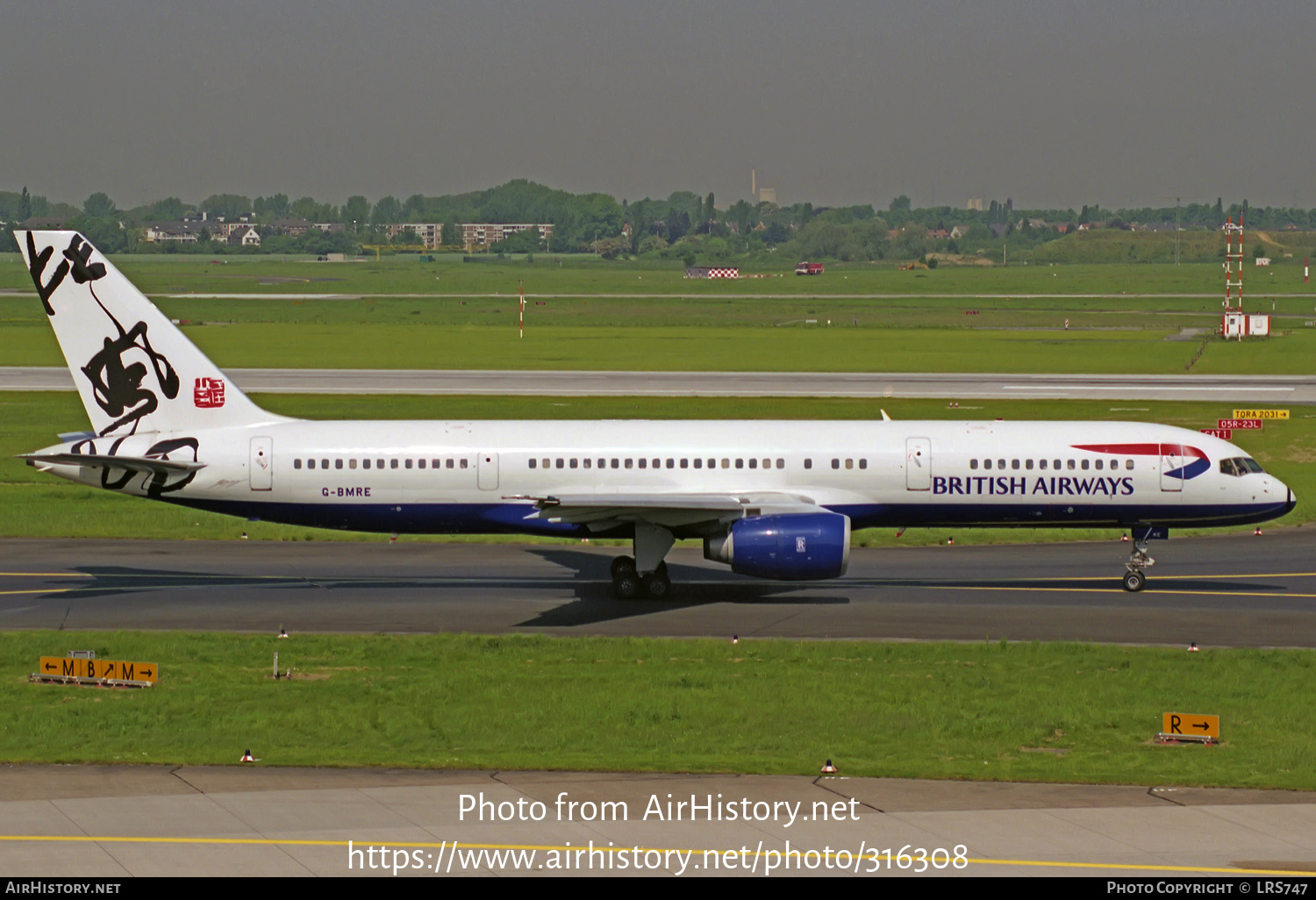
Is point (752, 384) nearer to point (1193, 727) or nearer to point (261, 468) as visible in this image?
point (261, 468)

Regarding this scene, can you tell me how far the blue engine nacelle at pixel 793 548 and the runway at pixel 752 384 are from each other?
158ft

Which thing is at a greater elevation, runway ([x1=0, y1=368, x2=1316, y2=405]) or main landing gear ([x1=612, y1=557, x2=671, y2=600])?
runway ([x1=0, y1=368, x2=1316, y2=405])

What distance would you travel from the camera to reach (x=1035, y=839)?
19.4m

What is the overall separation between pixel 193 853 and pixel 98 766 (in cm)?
534

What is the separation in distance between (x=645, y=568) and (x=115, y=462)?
13.6 metres

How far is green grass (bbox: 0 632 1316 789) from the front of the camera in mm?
23797

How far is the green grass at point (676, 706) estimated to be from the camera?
23.8 metres

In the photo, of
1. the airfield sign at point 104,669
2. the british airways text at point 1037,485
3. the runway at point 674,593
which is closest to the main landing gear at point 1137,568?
the runway at point 674,593

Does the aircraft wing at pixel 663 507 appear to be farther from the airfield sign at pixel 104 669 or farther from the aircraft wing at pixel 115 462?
the airfield sign at pixel 104 669

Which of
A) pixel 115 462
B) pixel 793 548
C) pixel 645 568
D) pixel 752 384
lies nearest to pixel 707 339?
pixel 752 384

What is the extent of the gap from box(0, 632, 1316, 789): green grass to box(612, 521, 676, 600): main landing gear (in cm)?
510

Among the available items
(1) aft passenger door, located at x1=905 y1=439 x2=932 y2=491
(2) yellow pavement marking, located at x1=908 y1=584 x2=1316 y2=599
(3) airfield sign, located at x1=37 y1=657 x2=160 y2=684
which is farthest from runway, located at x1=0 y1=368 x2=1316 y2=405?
(3) airfield sign, located at x1=37 y1=657 x2=160 y2=684

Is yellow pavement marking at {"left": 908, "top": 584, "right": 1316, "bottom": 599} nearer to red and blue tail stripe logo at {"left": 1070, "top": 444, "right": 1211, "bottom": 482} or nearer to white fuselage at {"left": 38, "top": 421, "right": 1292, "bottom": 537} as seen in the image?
white fuselage at {"left": 38, "top": 421, "right": 1292, "bottom": 537}
